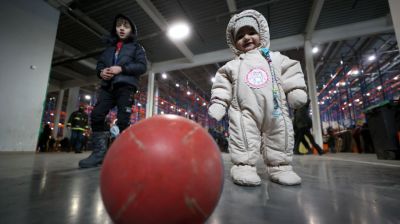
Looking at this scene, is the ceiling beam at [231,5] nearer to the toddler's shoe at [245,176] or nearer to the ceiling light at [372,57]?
the toddler's shoe at [245,176]

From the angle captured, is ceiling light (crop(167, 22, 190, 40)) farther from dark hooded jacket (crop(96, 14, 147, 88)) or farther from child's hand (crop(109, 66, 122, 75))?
child's hand (crop(109, 66, 122, 75))

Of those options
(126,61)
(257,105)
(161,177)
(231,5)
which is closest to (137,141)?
(161,177)

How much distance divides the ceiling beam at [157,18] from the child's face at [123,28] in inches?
139

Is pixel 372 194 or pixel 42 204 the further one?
pixel 372 194

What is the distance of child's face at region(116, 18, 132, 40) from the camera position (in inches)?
84.6

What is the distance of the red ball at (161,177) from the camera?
44cm

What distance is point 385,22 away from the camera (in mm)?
5770

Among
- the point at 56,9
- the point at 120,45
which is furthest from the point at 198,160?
the point at 56,9

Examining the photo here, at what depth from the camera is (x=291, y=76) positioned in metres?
1.53

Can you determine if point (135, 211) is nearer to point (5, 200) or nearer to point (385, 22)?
point (5, 200)

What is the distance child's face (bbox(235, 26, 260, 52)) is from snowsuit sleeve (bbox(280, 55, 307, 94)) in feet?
0.85

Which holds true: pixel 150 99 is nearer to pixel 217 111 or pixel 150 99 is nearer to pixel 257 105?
pixel 217 111

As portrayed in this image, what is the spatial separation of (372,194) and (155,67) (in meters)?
8.37

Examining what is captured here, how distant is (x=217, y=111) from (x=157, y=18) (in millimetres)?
5296
